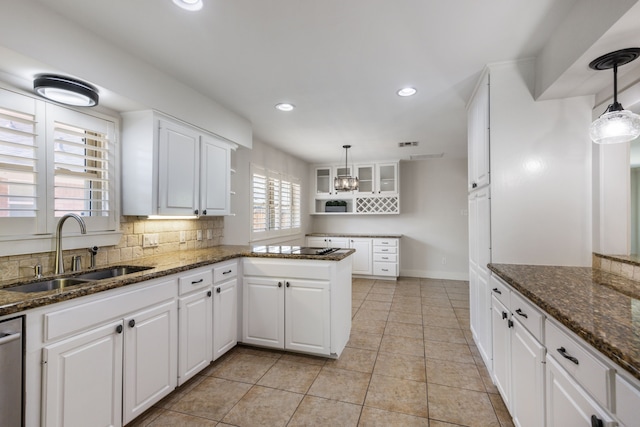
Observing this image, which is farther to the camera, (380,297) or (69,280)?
(380,297)

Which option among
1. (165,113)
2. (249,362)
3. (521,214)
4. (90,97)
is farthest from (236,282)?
(521,214)

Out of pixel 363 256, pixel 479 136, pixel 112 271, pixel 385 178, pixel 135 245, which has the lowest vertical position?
pixel 363 256

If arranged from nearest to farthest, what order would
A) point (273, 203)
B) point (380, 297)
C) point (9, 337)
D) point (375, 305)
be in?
point (9, 337) < point (375, 305) < point (380, 297) < point (273, 203)

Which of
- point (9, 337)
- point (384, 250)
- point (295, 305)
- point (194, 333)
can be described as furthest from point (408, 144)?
point (9, 337)

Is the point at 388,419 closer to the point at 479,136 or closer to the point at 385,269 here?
the point at 479,136

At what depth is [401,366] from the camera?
254 cm

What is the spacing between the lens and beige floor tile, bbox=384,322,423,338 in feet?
10.5

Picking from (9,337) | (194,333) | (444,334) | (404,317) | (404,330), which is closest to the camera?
(9,337)

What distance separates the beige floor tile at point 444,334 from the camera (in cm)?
305

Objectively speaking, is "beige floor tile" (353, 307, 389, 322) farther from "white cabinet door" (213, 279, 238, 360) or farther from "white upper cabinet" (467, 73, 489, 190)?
"white upper cabinet" (467, 73, 489, 190)

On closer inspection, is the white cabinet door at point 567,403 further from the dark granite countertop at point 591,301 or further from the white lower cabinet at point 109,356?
the white lower cabinet at point 109,356

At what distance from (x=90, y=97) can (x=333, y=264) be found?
2098 millimetres

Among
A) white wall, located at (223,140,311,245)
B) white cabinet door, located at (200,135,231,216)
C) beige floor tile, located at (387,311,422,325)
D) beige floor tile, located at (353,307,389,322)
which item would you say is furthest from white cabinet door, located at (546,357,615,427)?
white wall, located at (223,140,311,245)

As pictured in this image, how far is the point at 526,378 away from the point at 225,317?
7.17 feet
